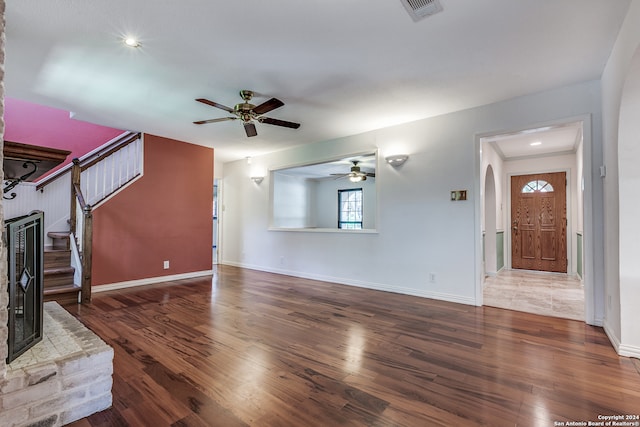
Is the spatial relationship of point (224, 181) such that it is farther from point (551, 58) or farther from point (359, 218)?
point (551, 58)

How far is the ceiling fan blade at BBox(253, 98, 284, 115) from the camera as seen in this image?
9.77 ft

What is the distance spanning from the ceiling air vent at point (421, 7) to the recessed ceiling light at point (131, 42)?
203 centimetres

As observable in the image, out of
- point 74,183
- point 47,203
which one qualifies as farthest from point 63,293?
point 47,203

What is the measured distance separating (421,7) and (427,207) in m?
2.65

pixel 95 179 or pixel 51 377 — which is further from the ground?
pixel 95 179

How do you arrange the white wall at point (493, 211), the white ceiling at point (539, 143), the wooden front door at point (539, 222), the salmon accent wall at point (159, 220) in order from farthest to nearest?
1. the wooden front door at point (539, 222)
2. the white wall at point (493, 211)
3. the white ceiling at point (539, 143)
4. the salmon accent wall at point (159, 220)

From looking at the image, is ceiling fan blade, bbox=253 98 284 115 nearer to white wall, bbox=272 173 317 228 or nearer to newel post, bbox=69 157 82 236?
newel post, bbox=69 157 82 236

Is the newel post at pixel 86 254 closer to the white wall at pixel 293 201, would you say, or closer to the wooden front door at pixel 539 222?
the white wall at pixel 293 201

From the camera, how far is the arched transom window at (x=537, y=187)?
255 inches

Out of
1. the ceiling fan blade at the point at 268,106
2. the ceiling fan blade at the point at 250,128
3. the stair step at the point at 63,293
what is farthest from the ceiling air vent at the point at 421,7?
the stair step at the point at 63,293

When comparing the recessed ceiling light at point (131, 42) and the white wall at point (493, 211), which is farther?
the white wall at point (493, 211)

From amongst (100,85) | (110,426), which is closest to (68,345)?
(110,426)

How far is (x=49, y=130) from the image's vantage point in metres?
4.72

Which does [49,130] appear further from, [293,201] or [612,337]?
[612,337]
